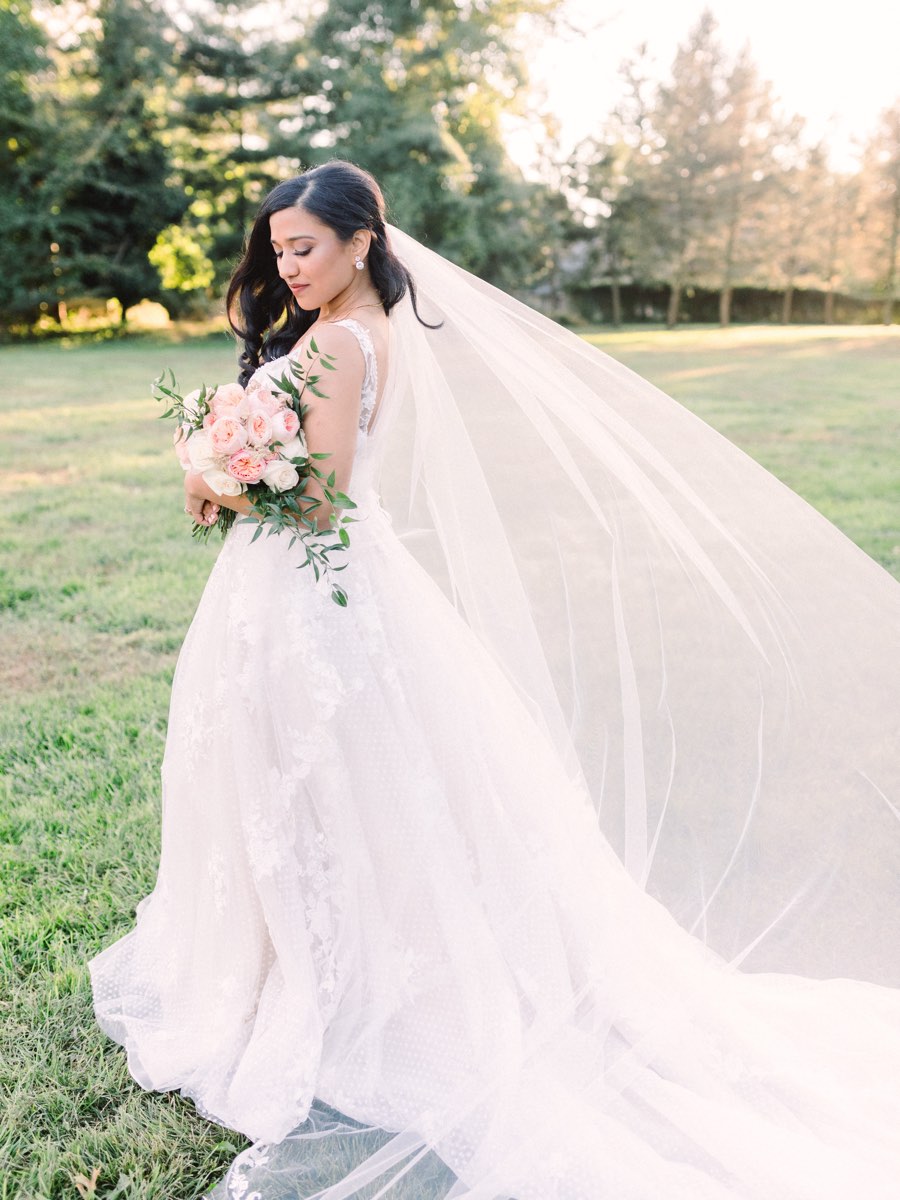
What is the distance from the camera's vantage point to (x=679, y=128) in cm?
3816

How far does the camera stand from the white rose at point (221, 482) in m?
2.20

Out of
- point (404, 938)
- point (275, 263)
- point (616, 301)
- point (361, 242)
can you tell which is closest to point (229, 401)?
point (361, 242)

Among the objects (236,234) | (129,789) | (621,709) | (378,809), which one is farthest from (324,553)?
(236,234)

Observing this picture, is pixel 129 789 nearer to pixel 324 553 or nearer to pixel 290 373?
pixel 324 553

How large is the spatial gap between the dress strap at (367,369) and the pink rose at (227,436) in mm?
320

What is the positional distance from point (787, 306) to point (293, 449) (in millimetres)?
43768

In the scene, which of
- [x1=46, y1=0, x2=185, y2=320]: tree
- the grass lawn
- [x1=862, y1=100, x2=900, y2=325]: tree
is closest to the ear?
the grass lawn

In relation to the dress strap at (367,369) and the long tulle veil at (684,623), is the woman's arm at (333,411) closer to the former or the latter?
the dress strap at (367,369)

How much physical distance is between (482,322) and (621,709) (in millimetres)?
1244

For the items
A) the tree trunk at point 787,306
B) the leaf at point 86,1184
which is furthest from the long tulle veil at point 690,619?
the tree trunk at point 787,306

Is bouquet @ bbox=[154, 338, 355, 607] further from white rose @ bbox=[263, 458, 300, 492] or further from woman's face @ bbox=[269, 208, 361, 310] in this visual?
woman's face @ bbox=[269, 208, 361, 310]

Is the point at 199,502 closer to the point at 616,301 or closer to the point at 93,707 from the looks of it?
the point at 93,707

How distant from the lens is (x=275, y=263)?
9.07 ft

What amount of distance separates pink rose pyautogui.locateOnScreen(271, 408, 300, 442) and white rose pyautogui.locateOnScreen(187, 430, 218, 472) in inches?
5.8
